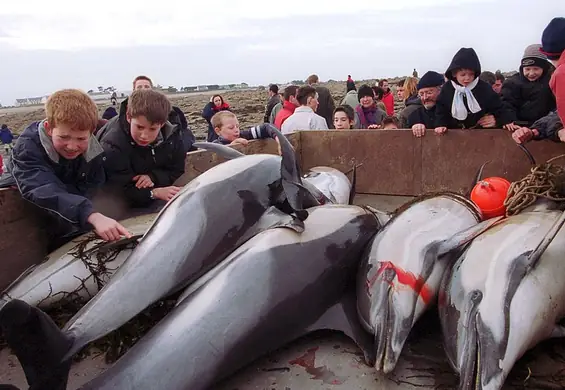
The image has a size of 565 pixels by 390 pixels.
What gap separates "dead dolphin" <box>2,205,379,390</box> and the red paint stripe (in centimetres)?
26

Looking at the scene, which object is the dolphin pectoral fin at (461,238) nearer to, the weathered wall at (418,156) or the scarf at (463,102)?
the weathered wall at (418,156)

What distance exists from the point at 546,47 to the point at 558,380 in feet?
9.52

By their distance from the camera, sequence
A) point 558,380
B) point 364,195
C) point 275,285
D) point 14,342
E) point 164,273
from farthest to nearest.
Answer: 1. point 364,195
2. point 164,273
3. point 275,285
4. point 558,380
5. point 14,342

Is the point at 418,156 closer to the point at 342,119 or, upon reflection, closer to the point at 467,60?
the point at 467,60

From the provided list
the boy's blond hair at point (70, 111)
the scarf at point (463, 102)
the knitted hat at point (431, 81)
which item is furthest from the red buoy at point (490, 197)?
the boy's blond hair at point (70, 111)

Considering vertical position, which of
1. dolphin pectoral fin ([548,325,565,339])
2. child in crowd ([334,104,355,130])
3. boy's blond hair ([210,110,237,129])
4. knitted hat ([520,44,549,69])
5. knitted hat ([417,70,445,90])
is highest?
knitted hat ([520,44,549,69])

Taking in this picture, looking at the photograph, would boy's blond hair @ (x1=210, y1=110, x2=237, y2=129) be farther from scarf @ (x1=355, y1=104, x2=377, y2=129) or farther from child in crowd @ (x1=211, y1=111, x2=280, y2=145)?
scarf @ (x1=355, y1=104, x2=377, y2=129)

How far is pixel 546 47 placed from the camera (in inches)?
184

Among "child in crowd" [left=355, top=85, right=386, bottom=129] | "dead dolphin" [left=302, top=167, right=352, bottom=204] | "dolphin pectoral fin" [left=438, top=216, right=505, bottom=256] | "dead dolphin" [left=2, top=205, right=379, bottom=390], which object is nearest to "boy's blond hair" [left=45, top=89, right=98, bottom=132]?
"dead dolphin" [left=2, top=205, right=379, bottom=390]

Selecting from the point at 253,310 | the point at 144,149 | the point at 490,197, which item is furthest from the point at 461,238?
the point at 144,149

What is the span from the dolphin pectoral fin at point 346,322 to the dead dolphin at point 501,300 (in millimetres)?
479

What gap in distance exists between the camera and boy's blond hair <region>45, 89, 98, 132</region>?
397cm

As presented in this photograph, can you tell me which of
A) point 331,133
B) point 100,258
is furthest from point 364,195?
point 100,258

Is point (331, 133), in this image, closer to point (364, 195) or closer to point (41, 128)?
point (364, 195)
